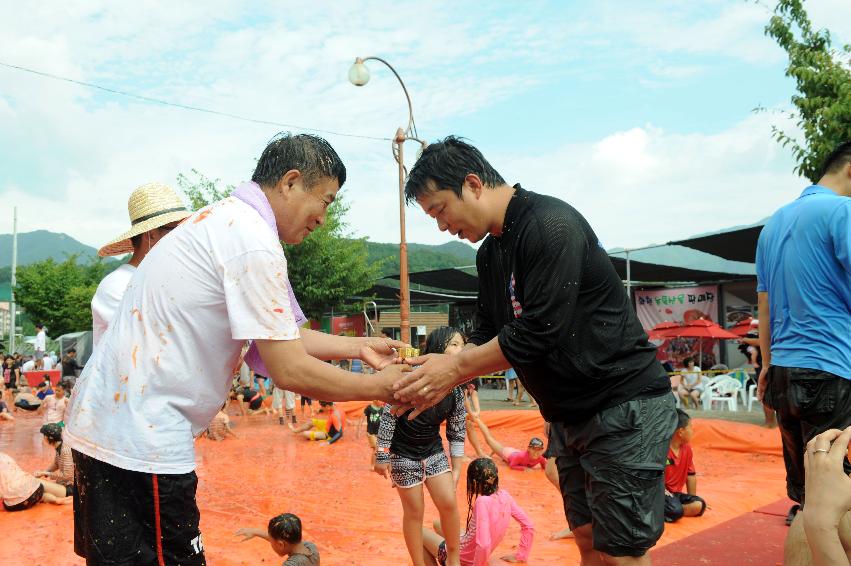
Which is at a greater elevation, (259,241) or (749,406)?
(259,241)

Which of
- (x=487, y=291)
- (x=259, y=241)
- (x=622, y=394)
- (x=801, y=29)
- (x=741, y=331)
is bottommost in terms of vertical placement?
(x=741, y=331)

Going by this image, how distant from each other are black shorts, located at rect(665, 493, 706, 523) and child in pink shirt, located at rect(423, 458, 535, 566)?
1774 millimetres

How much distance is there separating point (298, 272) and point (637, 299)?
1201cm

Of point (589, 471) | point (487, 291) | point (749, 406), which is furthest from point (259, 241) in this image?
point (749, 406)

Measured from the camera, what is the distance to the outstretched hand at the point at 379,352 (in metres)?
2.94

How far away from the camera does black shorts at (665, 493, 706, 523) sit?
19.7ft

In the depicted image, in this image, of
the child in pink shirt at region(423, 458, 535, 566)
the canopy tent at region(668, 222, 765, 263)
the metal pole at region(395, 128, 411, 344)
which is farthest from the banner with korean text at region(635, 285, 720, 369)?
the child in pink shirt at region(423, 458, 535, 566)

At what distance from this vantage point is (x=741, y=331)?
15.9 meters

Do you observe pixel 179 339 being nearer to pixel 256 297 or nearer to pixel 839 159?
pixel 256 297

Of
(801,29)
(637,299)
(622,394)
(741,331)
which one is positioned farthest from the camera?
(637,299)

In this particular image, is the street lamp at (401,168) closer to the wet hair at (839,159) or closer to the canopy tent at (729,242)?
the canopy tent at (729,242)

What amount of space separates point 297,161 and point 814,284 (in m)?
2.30

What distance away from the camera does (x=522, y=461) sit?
8.82 metres

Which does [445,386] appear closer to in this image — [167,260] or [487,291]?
[487,291]
